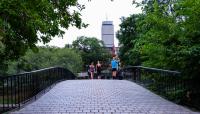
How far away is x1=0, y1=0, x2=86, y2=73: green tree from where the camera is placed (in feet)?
36.5

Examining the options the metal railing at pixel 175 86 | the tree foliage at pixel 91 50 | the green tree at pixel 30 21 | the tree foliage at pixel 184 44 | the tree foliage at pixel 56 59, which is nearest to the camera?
the green tree at pixel 30 21

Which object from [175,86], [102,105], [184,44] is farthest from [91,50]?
[184,44]

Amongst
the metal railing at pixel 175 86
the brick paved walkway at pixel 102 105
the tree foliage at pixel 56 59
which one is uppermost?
the tree foliage at pixel 56 59

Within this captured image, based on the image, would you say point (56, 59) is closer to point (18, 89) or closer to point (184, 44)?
point (18, 89)

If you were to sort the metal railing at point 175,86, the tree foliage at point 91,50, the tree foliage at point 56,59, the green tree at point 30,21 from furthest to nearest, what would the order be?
the tree foliage at point 91,50 → the tree foliage at point 56,59 → the metal railing at point 175,86 → the green tree at point 30,21

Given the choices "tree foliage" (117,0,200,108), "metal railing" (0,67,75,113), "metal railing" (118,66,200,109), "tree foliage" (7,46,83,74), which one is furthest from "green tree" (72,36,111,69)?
"metal railing" (0,67,75,113)

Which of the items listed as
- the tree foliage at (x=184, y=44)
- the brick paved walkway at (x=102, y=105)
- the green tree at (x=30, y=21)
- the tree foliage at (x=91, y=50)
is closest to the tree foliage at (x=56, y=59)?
the tree foliage at (x=91, y=50)

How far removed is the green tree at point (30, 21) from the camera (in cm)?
1112

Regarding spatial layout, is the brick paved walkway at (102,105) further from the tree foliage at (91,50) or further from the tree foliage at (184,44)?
the tree foliage at (91,50)

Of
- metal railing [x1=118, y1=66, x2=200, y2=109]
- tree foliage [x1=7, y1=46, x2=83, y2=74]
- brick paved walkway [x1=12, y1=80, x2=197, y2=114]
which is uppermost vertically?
tree foliage [x1=7, y1=46, x2=83, y2=74]

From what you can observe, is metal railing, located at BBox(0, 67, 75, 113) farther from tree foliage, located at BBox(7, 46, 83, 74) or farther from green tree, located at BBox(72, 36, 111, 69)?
green tree, located at BBox(72, 36, 111, 69)

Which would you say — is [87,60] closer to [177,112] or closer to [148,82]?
[148,82]

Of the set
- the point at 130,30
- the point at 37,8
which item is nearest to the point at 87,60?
the point at 130,30

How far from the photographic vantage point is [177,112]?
11.6 meters
